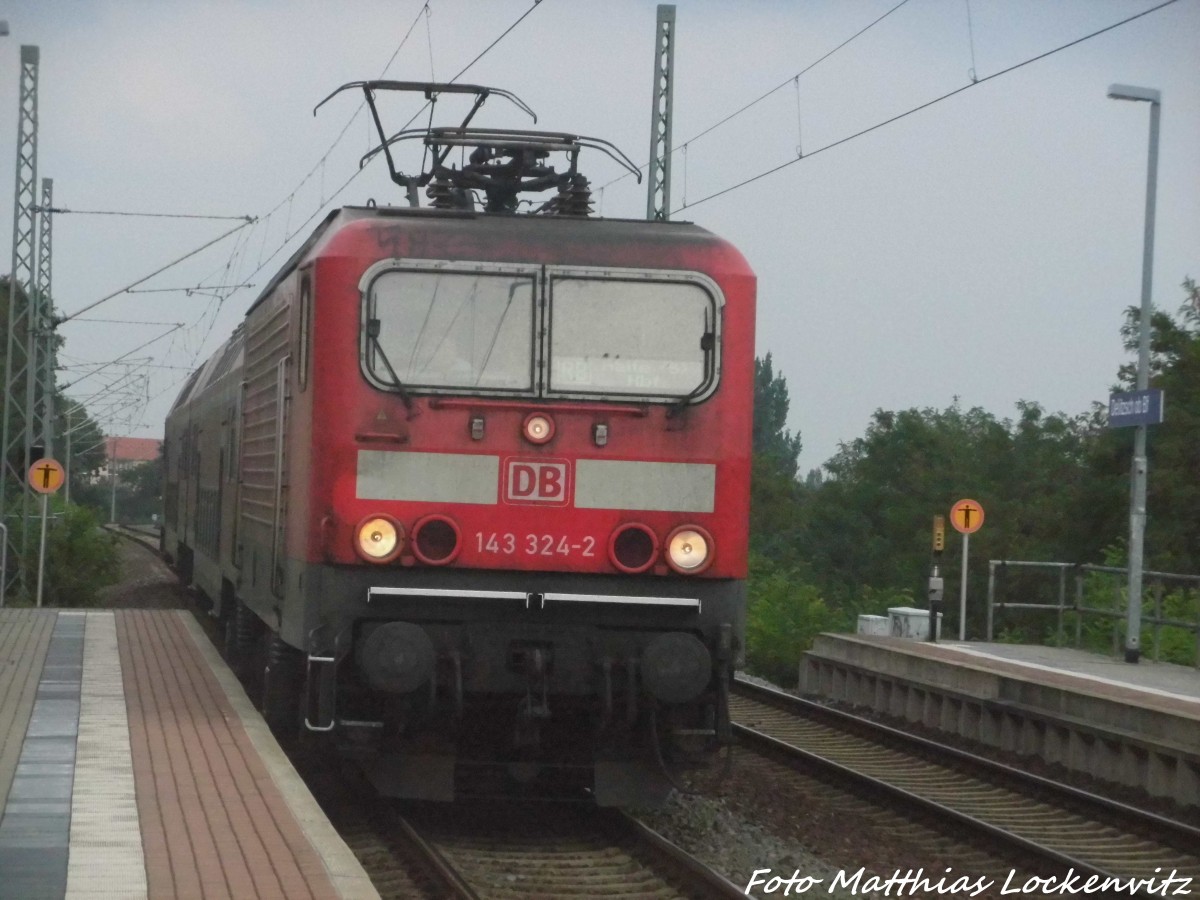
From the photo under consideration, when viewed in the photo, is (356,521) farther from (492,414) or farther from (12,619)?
(12,619)

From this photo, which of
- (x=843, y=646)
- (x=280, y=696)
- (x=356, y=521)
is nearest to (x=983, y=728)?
(x=843, y=646)

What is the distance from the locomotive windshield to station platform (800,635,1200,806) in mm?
4909

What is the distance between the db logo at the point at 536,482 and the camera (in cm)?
872

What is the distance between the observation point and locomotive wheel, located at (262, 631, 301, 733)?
10.4 metres

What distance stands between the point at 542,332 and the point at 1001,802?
15.9 feet

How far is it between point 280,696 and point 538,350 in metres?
3.06

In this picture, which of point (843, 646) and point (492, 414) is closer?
point (492, 414)

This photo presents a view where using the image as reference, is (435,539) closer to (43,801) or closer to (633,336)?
(633,336)

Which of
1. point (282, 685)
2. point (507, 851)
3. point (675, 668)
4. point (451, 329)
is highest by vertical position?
point (451, 329)

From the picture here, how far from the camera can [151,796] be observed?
804cm

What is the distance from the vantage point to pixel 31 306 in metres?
27.6

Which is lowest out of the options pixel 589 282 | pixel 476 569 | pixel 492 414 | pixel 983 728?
pixel 983 728

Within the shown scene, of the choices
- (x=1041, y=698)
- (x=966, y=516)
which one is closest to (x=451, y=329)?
(x=1041, y=698)

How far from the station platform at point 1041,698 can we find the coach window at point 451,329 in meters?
5.55
